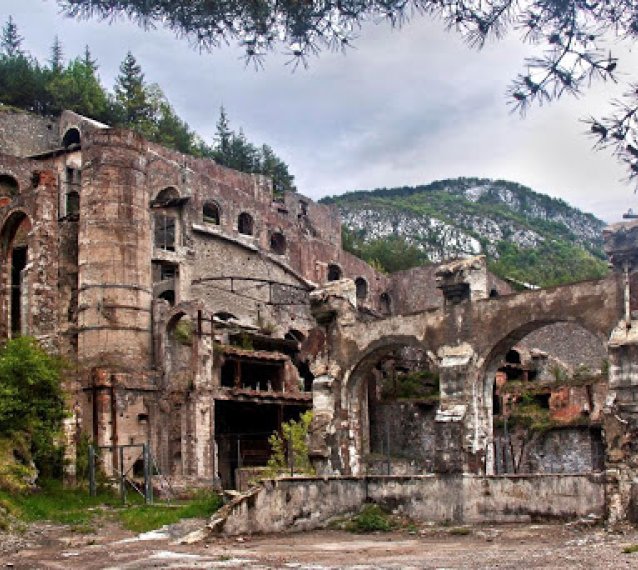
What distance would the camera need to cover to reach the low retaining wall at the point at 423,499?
18.4 meters

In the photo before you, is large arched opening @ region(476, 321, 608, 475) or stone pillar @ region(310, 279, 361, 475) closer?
stone pillar @ region(310, 279, 361, 475)

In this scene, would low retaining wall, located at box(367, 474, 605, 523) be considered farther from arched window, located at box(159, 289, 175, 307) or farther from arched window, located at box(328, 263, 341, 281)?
arched window, located at box(328, 263, 341, 281)

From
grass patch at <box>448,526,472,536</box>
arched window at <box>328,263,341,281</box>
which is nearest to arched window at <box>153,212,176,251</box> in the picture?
arched window at <box>328,263,341,281</box>

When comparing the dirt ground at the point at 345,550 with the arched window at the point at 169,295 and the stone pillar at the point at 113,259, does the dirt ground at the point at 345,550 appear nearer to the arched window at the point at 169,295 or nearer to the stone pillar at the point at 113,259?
the stone pillar at the point at 113,259

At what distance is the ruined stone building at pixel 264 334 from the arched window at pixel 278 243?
69 millimetres

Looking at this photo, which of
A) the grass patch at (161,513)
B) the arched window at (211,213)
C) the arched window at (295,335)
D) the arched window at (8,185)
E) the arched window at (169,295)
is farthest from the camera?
the arched window at (295,335)

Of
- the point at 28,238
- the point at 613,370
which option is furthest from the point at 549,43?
the point at 28,238

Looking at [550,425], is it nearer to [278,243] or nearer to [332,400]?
[332,400]

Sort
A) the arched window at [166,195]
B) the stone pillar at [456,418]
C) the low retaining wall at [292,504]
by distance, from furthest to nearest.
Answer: the arched window at [166,195], the stone pillar at [456,418], the low retaining wall at [292,504]

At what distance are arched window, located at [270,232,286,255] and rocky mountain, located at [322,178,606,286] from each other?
1405cm

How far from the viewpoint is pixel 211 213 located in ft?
151

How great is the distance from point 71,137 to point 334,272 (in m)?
14.7

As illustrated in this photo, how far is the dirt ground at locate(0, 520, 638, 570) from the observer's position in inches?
546

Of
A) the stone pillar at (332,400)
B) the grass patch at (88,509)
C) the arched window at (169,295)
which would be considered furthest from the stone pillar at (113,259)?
the stone pillar at (332,400)
